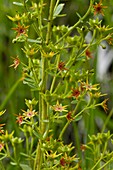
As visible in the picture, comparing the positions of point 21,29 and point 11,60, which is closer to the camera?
point 21,29

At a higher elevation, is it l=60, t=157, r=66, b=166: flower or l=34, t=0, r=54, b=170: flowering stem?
l=34, t=0, r=54, b=170: flowering stem

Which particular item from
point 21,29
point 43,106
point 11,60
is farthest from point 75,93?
point 11,60

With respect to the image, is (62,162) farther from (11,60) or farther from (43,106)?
(11,60)

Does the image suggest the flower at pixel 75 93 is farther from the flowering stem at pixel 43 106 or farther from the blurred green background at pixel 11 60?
the blurred green background at pixel 11 60

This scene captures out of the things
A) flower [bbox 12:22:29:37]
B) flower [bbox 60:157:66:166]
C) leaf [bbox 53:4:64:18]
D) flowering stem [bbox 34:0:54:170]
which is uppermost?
leaf [bbox 53:4:64:18]

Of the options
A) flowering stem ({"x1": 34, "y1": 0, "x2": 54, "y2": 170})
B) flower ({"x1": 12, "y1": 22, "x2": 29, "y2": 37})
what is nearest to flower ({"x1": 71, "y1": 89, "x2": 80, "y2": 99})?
flowering stem ({"x1": 34, "y1": 0, "x2": 54, "y2": 170})

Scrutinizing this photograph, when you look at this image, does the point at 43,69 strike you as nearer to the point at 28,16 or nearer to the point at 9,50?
the point at 28,16

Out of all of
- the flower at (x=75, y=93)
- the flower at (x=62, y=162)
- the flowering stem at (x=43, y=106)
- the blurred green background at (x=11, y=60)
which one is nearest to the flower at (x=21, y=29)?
the flowering stem at (x=43, y=106)

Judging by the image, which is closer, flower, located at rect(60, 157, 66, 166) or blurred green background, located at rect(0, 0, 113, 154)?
flower, located at rect(60, 157, 66, 166)

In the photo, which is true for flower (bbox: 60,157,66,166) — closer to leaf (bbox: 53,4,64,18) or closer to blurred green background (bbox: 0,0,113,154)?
leaf (bbox: 53,4,64,18)

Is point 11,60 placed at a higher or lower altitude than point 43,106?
higher

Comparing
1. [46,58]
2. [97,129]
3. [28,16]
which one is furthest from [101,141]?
[97,129]
